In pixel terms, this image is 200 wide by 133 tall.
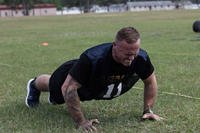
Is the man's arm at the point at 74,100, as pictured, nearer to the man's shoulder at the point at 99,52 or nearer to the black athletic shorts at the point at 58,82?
the man's shoulder at the point at 99,52

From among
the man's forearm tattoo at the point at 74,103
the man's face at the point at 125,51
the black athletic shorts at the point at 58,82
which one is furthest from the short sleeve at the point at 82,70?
the black athletic shorts at the point at 58,82

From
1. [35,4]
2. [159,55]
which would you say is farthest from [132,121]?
[35,4]

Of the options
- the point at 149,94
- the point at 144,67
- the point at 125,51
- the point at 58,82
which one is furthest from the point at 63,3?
the point at 125,51

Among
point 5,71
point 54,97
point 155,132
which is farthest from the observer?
point 5,71

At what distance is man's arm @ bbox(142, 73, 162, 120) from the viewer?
6062mm

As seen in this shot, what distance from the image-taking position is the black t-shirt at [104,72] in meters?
5.55

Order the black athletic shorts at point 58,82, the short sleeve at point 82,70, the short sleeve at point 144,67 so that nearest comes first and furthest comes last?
the short sleeve at point 82,70 → the short sleeve at point 144,67 → the black athletic shorts at point 58,82

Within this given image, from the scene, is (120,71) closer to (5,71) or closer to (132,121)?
(132,121)

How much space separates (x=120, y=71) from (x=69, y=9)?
456 feet

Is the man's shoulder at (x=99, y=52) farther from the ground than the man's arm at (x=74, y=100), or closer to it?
farther from the ground

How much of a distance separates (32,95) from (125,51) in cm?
223

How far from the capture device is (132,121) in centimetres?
603

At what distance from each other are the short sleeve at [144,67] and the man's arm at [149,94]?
8 centimetres

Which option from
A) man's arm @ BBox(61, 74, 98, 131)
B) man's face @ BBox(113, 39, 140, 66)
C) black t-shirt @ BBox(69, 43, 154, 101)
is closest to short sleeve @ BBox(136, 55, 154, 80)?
black t-shirt @ BBox(69, 43, 154, 101)
